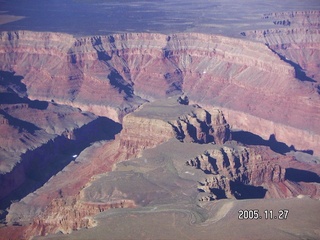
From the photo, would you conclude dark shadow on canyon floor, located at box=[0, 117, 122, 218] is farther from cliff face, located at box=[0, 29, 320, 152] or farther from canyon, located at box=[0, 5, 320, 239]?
cliff face, located at box=[0, 29, 320, 152]

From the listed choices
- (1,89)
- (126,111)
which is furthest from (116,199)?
(1,89)

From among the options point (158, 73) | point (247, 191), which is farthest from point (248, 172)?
point (158, 73)

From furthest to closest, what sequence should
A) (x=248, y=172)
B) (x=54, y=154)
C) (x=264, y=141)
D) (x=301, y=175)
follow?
(x=264, y=141) < (x=54, y=154) < (x=301, y=175) < (x=248, y=172)

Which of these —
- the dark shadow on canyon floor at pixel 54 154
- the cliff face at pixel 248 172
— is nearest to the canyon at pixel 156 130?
the cliff face at pixel 248 172

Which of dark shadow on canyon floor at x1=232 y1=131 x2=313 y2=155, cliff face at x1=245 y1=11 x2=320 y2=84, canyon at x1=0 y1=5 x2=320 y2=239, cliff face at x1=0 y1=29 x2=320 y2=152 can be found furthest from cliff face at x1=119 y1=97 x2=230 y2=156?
cliff face at x1=245 y1=11 x2=320 y2=84

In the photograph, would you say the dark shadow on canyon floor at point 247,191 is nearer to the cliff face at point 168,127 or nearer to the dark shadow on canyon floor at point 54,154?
the cliff face at point 168,127

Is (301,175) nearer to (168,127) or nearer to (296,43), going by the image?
(168,127)

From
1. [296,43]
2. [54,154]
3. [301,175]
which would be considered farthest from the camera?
[296,43]
